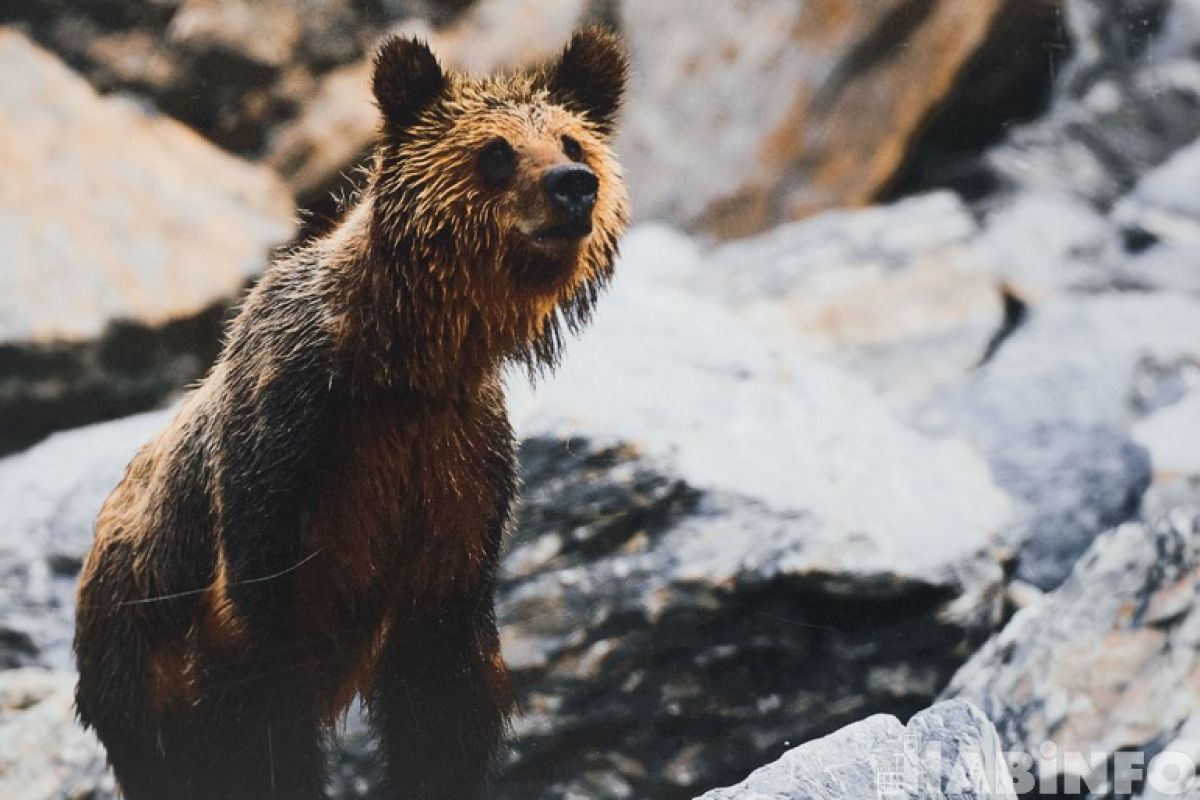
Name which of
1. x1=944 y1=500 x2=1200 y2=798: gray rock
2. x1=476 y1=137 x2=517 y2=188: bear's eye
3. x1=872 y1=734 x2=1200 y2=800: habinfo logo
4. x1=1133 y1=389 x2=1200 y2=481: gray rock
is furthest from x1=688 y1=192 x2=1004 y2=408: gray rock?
x1=476 y1=137 x2=517 y2=188: bear's eye

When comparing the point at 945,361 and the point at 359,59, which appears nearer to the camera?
the point at 359,59

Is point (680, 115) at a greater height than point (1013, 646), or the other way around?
point (680, 115)

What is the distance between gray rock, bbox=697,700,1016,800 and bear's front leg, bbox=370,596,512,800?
61 centimetres

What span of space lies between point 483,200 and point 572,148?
261 mm

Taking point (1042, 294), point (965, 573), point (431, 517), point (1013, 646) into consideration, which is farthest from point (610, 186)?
point (1042, 294)

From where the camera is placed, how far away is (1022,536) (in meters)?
4.41

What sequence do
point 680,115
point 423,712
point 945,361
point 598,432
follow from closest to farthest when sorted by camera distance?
point 423,712, point 598,432, point 680,115, point 945,361

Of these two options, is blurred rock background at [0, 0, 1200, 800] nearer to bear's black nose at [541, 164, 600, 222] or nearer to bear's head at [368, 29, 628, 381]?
bear's head at [368, 29, 628, 381]

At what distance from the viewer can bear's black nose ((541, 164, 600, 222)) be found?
2908mm

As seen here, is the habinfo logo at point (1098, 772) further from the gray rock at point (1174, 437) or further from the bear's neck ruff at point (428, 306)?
the bear's neck ruff at point (428, 306)

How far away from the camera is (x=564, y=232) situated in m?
2.98

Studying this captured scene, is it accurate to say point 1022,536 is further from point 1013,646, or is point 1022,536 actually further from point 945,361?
point 945,361

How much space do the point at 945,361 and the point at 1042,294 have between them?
53 centimetres

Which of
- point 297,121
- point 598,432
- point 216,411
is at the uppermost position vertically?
point 297,121
